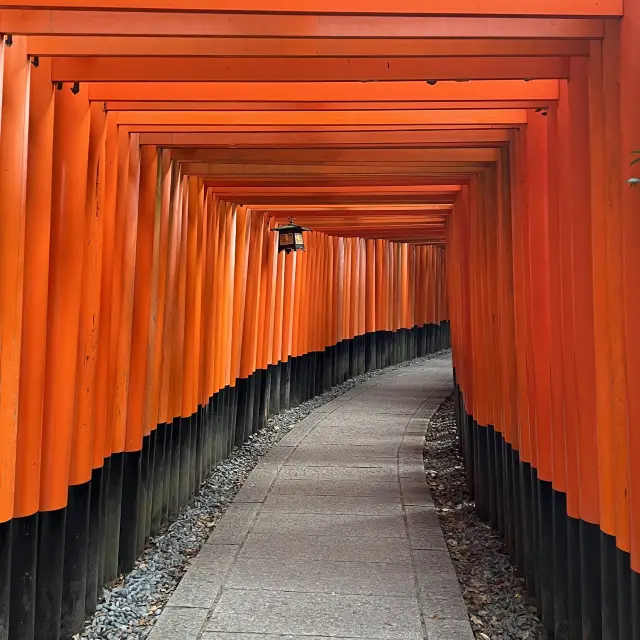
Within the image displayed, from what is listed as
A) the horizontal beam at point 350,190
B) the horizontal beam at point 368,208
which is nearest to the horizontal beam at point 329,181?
the horizontal beam at point 350,190

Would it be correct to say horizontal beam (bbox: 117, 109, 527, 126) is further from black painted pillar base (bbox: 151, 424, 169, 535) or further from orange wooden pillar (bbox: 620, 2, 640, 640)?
black painted pillar base (bbox: 151, 424, 169, 535)

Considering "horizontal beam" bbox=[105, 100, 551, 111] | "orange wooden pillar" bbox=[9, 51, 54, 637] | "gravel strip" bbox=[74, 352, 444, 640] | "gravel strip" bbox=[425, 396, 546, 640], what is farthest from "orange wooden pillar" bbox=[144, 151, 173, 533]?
"gravel strip" bbox=[425, 396, 546, 640]

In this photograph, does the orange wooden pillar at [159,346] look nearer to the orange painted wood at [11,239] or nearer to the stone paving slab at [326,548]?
the stone paving slab at [326,548]

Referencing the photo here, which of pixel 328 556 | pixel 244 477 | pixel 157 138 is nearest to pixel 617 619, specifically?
pixel 328 556

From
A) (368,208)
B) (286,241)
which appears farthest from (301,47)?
(368,208)

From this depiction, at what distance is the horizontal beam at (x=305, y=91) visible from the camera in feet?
12.4

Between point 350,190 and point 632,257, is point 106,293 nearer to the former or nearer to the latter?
point 632,257

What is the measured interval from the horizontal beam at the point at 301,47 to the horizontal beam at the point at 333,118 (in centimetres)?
116

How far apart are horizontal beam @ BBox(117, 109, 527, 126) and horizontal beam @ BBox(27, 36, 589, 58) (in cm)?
116

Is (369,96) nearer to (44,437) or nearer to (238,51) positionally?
(238,51)

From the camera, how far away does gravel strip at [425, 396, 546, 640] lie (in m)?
3.91

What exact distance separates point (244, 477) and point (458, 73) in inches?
193

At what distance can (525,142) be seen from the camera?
14.1 ft

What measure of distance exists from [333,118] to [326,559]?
280cm
